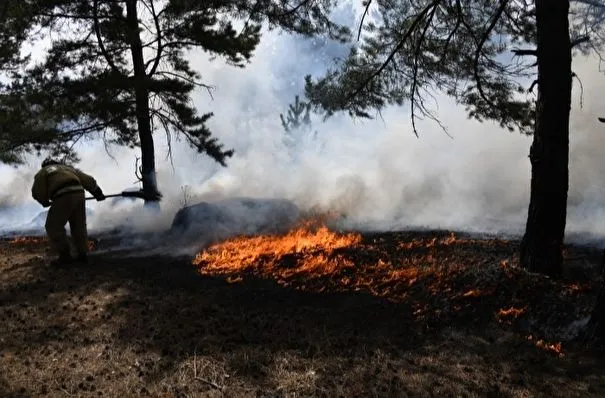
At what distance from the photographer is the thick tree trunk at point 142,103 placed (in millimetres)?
12219

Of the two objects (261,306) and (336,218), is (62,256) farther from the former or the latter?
(336,218)

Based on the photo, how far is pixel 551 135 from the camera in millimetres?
5633

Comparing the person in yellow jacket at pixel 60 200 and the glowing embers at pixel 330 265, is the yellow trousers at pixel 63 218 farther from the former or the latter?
the glowing embers at pixel 330 265

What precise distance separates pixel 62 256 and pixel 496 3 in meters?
9.03

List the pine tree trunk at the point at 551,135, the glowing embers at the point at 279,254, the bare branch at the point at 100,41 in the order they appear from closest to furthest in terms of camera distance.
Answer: the pine tree trunk at the point at 551,135 < the glowing embers at the point at 279,254 < the bare branch at the point at 100,41

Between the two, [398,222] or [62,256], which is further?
[398,222]

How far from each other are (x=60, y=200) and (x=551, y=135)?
25.2ft

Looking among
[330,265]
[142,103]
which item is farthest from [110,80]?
[330,265]

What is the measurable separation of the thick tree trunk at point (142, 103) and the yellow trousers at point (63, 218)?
4.71m

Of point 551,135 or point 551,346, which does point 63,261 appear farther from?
point 551,135

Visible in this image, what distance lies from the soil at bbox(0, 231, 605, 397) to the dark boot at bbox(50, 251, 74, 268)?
2.19 feet

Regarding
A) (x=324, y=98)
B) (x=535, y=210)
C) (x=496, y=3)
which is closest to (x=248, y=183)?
(x=324, y=98)

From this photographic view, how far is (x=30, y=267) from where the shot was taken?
8289 millimetres

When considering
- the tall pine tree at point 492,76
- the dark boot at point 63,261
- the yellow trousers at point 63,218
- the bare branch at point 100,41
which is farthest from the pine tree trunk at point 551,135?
the bare branch at point 100,41
